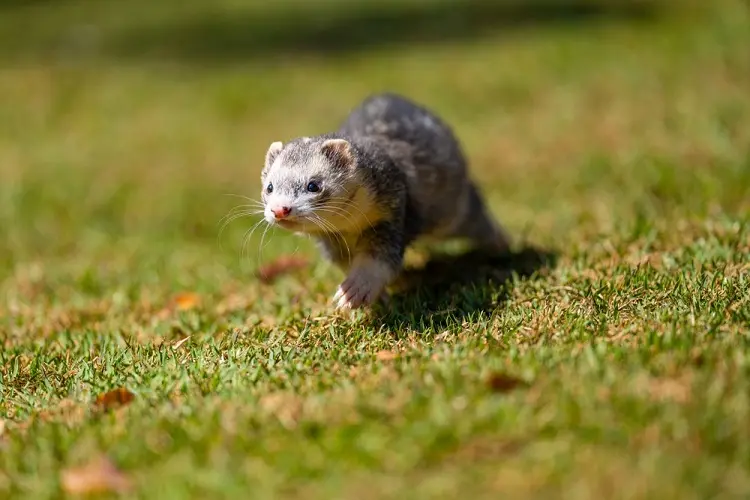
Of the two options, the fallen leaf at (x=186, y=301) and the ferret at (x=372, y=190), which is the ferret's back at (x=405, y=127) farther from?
the fallen leaf at (x=186, y=301)

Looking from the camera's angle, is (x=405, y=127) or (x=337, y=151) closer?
(x=337, y=151)

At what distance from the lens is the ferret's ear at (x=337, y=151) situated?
15.1ft

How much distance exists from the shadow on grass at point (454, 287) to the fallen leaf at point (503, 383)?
1.05 m

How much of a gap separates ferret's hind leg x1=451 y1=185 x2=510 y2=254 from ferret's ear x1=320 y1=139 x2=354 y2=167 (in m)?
1.48

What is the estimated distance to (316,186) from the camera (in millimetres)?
4516

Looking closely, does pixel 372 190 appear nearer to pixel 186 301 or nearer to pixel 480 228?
pixel 480 228

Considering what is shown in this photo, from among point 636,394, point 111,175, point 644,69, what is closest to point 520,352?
point 636,394

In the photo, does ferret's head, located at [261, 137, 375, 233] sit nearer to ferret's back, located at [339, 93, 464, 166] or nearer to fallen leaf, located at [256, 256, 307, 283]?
ferret's back, located at [339, 93, 464, 166]

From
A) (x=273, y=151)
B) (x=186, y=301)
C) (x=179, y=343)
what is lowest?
(x=186, y=301)

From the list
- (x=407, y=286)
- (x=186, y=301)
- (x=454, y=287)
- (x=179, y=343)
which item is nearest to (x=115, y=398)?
(x=179, y=343)

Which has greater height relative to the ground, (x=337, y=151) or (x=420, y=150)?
(x=337, y=151)

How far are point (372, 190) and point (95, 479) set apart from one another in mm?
2246

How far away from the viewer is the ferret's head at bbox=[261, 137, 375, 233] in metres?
4.43

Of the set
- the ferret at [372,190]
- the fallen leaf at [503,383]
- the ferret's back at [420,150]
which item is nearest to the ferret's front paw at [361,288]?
the ferret at [372,190]
